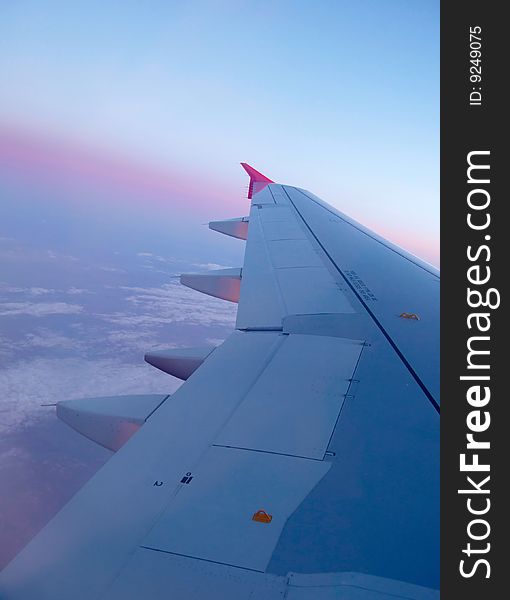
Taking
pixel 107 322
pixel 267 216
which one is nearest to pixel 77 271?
pixel 107 322

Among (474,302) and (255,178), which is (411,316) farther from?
(255,178)

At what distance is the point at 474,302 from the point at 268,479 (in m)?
1.32

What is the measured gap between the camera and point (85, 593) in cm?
127

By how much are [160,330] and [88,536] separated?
80552 millimetres

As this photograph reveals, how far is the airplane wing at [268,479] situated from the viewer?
136cm

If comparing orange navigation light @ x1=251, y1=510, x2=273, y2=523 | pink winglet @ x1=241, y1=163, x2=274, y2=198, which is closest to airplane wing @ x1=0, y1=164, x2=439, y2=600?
orange navigation light @ x1=251, y1=510, x2=273, y2=523

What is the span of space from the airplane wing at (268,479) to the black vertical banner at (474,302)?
145 mm

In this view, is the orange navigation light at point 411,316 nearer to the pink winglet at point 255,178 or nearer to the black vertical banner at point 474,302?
the black vertical banner at point 474,302

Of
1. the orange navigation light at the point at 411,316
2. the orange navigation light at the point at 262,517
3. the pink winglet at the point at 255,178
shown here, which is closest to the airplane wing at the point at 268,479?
the orange navigation light at the point at 262,517

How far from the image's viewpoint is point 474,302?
6.54 feet

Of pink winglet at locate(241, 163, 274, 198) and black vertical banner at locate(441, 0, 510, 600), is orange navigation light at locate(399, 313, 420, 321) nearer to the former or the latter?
black vertical banner at locate(441, 0, 510, 600)

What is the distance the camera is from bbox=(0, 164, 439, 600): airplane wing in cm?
136

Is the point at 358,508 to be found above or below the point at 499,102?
below

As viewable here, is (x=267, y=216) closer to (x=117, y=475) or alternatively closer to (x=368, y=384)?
(x=368, y=384)
